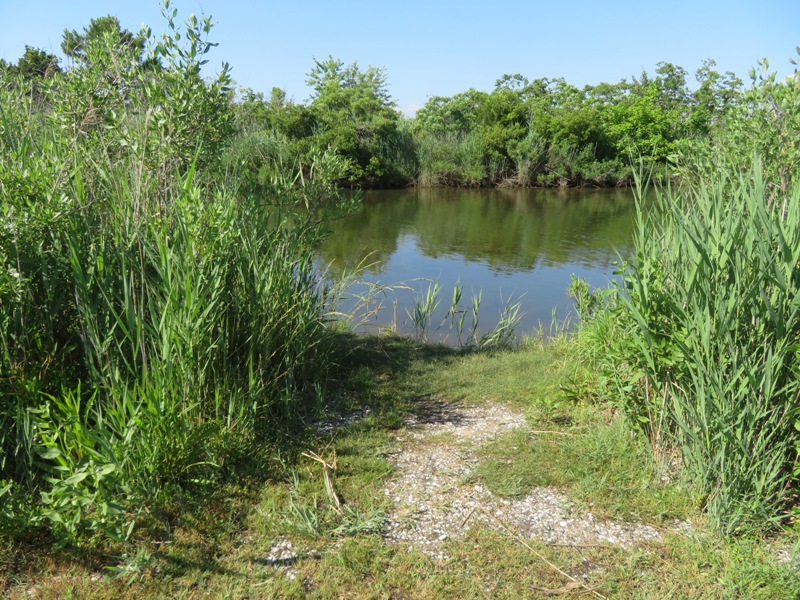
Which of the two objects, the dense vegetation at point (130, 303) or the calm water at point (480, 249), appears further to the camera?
the calm water at point (480, 249)

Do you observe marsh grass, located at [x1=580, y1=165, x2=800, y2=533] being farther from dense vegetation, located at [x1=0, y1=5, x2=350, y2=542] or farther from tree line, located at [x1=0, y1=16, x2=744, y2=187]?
tree line, located at [x1=0, y1=16, x2=744, y2=187]

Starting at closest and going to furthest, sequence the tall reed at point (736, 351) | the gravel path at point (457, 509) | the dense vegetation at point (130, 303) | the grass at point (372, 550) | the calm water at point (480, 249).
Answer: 1. the grass at point (372, 550)
2. the dense vegetation at point (130, 303)
3. the tall reed at point (736, 351)
4. the gravel path at point (457, 509)
5. the calm water at point (480, 249)

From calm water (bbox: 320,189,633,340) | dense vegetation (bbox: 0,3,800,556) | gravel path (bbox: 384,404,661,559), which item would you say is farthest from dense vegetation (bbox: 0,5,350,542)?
calm water (bbox: 320,189,633,340)

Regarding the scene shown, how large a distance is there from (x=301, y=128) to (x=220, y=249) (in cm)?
2353

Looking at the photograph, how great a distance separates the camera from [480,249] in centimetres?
1631

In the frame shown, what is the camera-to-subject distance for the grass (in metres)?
2.74

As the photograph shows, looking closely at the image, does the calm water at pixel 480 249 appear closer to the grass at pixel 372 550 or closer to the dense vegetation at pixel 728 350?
the grass at pixel 372 550

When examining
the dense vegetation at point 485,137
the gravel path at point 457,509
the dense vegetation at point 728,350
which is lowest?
the gravel path at point 457,509

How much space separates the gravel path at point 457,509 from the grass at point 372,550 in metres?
0.08

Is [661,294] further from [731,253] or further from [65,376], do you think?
[65,376]

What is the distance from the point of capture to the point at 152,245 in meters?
3.52

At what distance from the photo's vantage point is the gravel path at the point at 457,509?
10.7 ft

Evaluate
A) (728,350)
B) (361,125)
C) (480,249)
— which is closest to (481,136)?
(361,125)

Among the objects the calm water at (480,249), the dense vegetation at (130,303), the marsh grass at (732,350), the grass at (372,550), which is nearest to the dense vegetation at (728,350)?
the marsh grass at (732,350)
